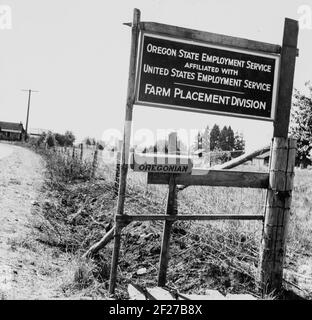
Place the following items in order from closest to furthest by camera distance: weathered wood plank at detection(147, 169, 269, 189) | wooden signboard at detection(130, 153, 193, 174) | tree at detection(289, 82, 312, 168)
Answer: wooden signboard at detection(130, 153, 193, 174)
weathered wood plank at detection(147, 169, 269, 189)
tree at detection(289, 82, 312, 168)

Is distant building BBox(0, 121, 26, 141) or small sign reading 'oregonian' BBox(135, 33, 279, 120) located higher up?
distant building BBox(0, 121, 26, 141)

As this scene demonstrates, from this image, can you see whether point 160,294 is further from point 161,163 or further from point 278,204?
point 278,204

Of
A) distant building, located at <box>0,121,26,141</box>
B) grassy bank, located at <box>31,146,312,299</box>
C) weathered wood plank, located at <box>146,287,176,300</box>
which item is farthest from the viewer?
distant building, located at <box>0,121,26,141</box>

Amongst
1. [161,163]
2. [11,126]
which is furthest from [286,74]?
[11,126]

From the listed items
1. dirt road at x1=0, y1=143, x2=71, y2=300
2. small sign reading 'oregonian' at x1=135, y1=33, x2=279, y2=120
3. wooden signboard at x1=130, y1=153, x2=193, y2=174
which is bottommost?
dirt road at x1=0, y1=143, x2=71, y2=300

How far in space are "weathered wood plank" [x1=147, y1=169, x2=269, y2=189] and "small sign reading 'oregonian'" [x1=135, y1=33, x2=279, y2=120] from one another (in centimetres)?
64

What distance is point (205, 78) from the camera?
12.6 ft

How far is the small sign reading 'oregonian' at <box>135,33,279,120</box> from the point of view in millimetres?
3652

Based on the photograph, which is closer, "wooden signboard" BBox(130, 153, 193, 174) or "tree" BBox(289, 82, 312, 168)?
"wooden signboard" BBox(130, 153, 193, 174)

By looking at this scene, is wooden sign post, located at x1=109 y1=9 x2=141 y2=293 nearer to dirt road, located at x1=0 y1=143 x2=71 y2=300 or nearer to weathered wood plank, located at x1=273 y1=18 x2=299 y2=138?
dirt road, located at x1=0 y1=143 x2=71 y2=300

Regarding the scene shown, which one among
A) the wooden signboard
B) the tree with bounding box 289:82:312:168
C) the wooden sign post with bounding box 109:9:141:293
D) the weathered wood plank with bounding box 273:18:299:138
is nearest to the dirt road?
the wooden sign post with bounding box 109:9:141:293

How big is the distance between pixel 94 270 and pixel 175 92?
7.24 ft
